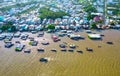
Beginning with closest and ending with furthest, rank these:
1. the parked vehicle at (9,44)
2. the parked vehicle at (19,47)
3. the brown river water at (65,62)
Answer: the brown river water at (65,62), the parked vehicle at (19,47), the parked vehicle at (9,44)

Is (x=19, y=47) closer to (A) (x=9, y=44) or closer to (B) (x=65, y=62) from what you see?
(A) (x=9, y=44)

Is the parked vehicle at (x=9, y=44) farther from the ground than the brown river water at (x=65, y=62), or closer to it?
farther from the ground

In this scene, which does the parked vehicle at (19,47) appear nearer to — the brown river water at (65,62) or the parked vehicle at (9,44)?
the brown river water at (65,62)

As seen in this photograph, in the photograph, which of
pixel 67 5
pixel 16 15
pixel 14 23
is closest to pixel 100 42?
pixel 14 23

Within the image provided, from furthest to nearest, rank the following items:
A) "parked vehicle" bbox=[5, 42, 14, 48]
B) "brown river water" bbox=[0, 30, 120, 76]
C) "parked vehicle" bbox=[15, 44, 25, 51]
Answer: "parked vehicle" bbox=[5, 42, 14, 48], "parked vehicle" bbox=[15, 44, 25, 51], "brown river water" bbox=[0, 30, 120, 76]

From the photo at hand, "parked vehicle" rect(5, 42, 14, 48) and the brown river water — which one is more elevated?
"parked vehicle" rect(5, 42, 14, 48)

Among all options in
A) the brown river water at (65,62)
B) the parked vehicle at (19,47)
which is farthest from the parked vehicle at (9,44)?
the parked vehicle at (19,47)

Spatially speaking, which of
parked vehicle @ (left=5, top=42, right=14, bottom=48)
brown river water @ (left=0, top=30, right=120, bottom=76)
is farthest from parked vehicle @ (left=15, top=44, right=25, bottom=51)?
parked vehicle @ (left=5, top=42, right=14, bottom=48)

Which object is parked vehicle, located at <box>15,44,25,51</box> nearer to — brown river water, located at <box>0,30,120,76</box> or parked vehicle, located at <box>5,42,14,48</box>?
brown river water, located at <box>0,30,120,76</box>
